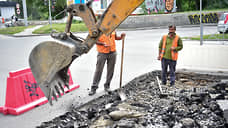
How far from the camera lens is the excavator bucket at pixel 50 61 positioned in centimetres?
361

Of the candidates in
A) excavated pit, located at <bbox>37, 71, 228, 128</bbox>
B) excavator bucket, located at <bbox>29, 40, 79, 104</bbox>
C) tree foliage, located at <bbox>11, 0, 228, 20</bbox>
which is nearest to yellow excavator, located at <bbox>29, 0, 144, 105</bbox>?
excavator bucket, located at <bbox>29, 40, 79, 104</bbox>

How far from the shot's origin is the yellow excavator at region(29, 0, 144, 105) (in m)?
3.62

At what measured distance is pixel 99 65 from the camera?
6.61 metres

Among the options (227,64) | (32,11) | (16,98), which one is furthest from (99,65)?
(32,11)

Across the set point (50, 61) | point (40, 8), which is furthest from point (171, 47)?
point (40, 8)

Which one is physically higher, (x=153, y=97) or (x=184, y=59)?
(x=184, y=59)

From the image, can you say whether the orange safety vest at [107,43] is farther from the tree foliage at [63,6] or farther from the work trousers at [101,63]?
the tree foliage at [63,6]

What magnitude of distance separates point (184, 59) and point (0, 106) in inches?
235

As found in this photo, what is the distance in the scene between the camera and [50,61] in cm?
366

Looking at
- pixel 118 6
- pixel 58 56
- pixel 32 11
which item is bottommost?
pixel 58 56

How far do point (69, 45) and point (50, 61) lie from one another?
353 mm

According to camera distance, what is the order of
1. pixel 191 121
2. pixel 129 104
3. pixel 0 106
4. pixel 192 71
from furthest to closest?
1. pixel 192 71
2. pixel 0 106
3. pixel 129 104
4. pixel 191 121

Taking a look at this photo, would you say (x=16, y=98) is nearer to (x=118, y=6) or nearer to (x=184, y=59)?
(x=118, y=6)

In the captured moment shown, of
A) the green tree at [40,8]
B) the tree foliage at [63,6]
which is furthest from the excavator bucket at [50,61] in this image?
the green tree at [40,8]
